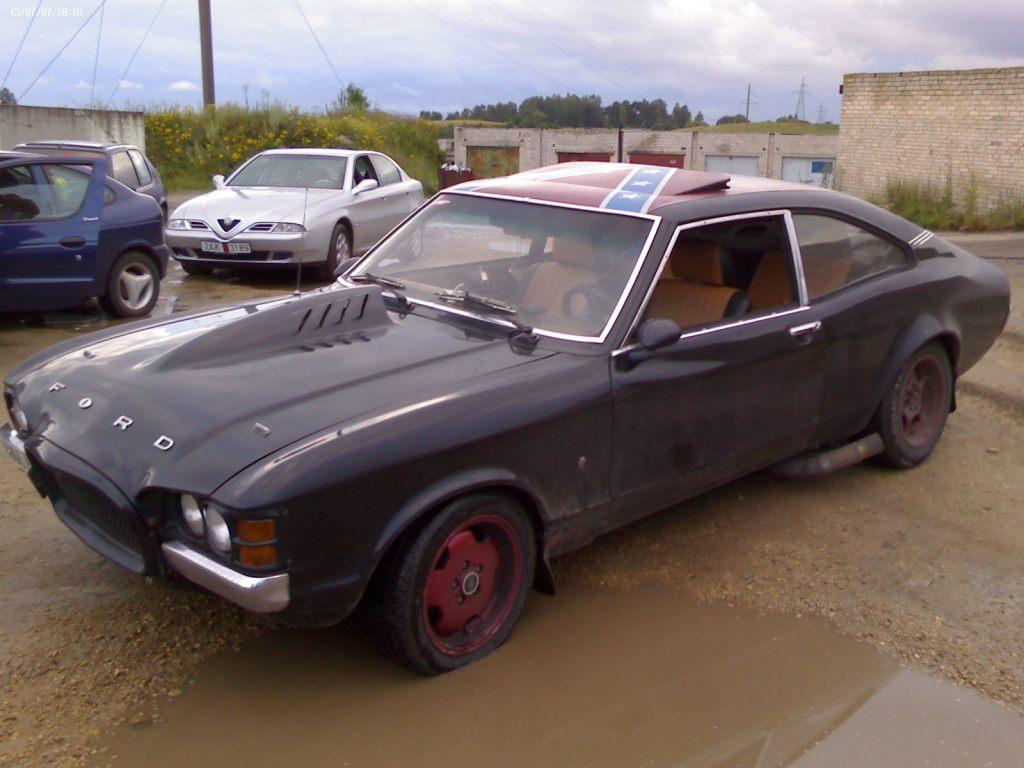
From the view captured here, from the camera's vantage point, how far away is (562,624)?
377cm

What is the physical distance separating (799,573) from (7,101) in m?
22.8

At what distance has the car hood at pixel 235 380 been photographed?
10.0 feet

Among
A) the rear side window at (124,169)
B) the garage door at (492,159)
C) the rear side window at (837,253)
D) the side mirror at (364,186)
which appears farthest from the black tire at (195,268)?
the garage door at (492,159)

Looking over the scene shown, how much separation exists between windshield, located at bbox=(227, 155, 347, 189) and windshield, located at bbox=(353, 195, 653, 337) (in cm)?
751

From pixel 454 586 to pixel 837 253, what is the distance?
8.77 ft

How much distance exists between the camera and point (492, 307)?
13.6 ft

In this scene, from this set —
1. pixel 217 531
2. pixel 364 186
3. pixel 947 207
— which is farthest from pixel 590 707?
pixel 947 207

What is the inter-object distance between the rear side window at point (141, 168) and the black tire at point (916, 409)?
1040 cm

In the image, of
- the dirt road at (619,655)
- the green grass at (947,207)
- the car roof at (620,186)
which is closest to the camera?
the dirt road at (619,655)

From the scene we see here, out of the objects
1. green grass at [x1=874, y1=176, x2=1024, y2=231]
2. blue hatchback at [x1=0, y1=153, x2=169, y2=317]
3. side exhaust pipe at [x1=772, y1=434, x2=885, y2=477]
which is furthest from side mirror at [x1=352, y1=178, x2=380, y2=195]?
green grass at [x1=874, y1=176, x2=1024, y2=231]

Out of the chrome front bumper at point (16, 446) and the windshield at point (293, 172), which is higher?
the windshield at point (293, 172)

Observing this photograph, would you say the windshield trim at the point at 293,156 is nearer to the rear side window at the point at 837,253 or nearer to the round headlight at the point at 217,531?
the rear side window at the point at 837,253

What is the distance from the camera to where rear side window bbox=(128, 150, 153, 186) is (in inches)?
505

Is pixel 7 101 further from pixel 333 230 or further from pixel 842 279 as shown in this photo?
pixel 842 279
